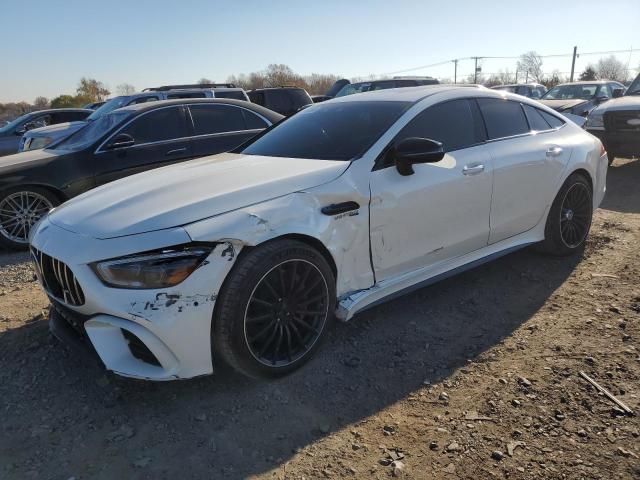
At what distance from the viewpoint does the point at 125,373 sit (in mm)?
2496

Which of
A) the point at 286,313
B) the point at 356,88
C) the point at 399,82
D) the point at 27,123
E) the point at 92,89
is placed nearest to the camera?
the point at 286,313

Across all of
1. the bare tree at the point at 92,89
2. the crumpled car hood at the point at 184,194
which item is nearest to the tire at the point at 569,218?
the crumpled car hood at the point at 184,194

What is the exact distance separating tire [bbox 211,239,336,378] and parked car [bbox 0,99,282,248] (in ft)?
13.2

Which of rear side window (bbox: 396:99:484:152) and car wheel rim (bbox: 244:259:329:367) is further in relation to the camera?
rear side window (bbox: 396:99:484:152)

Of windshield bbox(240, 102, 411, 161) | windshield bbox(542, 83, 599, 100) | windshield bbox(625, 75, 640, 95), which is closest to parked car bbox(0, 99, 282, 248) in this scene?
windshield bbox(240, 102, 411, 161)

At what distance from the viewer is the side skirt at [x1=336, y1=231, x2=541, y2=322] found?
309cm

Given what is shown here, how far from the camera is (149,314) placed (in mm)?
2406

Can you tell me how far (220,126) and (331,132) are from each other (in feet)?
11.5

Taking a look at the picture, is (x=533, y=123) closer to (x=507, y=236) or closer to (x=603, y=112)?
(x=507, y=236)

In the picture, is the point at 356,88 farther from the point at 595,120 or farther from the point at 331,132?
the point at 331,132

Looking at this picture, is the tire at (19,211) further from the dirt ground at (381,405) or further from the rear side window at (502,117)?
the rear side window at (502,117)

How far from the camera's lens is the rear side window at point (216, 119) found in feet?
21.8

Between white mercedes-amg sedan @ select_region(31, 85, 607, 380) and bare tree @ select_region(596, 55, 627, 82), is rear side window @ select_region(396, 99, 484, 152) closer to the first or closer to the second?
white mercedes-amg sedan @ select_region(31, 85, 607, 380)

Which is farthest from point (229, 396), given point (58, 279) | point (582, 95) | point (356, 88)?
point (356, 88)
